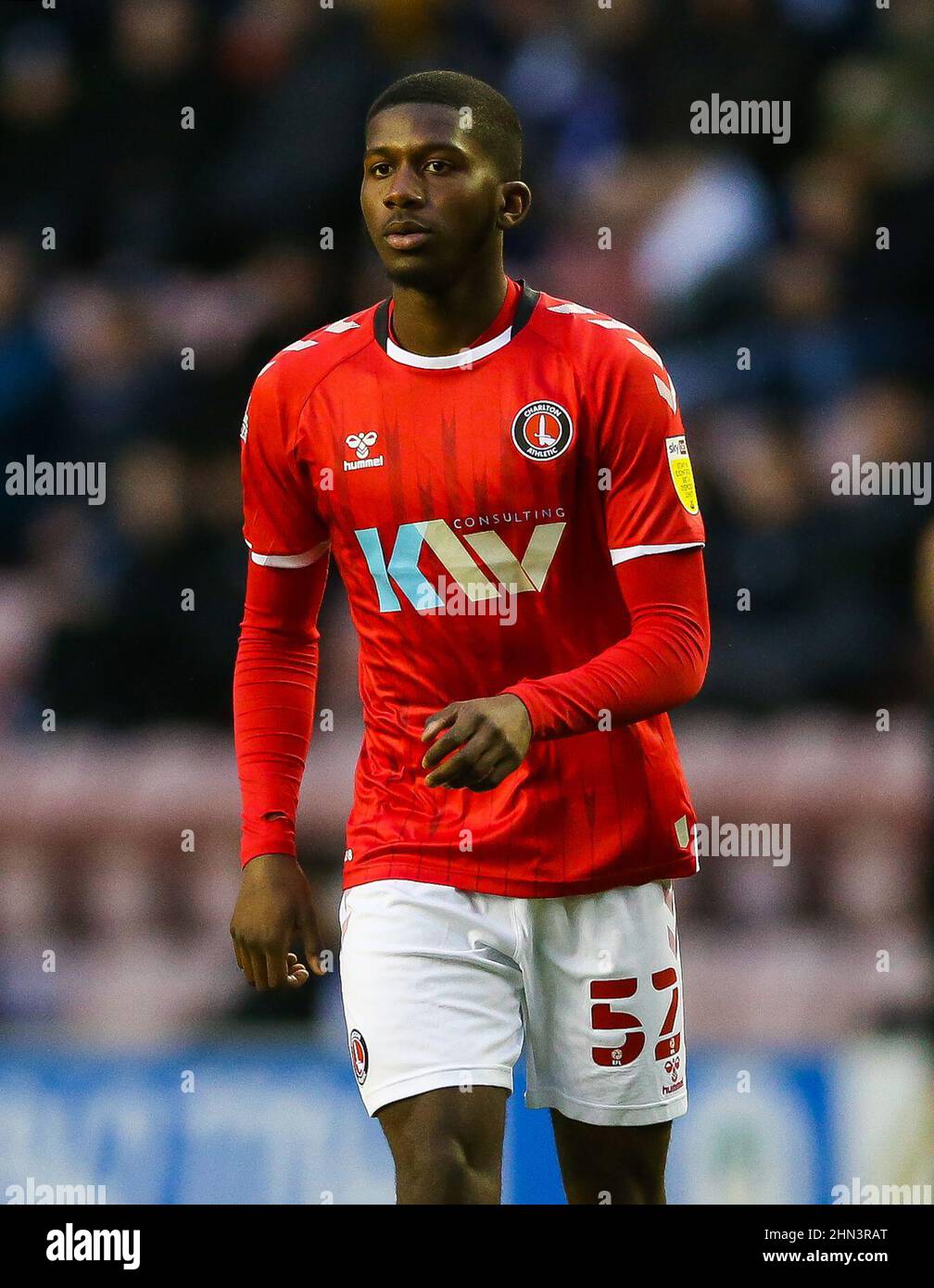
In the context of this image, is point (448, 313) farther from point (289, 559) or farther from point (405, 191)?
point (289, 559)

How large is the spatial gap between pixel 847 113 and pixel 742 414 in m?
1.24

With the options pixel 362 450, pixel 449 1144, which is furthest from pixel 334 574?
pixel 449 1144

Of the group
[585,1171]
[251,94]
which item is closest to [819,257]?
[251,94]

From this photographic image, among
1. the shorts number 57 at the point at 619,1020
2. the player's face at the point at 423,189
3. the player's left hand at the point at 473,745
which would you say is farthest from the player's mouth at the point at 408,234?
the shorts number 57 at the point at 619,1020

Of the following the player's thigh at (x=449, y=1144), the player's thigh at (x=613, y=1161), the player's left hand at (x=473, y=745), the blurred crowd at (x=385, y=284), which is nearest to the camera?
the player's left hand at (x=473, y=745)

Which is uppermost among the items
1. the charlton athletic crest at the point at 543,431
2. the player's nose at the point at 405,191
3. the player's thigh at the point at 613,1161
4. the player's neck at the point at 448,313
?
the player's nose at the point at 405,191

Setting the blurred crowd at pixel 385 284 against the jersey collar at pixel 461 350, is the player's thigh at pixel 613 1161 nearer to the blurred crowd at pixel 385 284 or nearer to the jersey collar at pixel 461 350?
the jersey collar at pixel 461 350

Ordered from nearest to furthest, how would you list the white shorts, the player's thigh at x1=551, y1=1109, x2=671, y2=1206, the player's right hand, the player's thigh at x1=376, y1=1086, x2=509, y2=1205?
the player's thigh at x1=376, y1=1086, x2=509, y2=1205, the white shorts, the player's right hand, the player's thigh at x1=551, y1=1109, x2=671, y2=1206

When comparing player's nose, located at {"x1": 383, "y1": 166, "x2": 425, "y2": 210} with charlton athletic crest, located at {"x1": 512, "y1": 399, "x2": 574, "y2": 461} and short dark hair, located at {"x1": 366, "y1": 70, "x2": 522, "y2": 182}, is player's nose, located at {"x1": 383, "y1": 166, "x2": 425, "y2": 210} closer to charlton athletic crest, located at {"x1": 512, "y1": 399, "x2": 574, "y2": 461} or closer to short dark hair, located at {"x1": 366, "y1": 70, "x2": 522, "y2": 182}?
short dark hair, located at {"x1": 366, "y1": 70, "x2": 522, "y2": 182}

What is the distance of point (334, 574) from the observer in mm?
5496

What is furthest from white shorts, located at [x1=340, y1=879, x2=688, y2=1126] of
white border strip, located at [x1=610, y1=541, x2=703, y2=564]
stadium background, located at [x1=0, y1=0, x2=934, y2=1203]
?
stadium background, located at [x1=0, y1=0, x2=934, y2=1203]

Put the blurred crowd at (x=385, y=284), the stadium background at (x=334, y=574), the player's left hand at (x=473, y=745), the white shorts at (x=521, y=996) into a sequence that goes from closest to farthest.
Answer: the player's left hand at (x=473, y=745) → the white shorts at (x=521, y=996) → the stadium background at (x=334, y=574) → the blurred crowd at (x=385, y=284)

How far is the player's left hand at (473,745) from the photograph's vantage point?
104 inches

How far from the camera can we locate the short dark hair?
3057mm
